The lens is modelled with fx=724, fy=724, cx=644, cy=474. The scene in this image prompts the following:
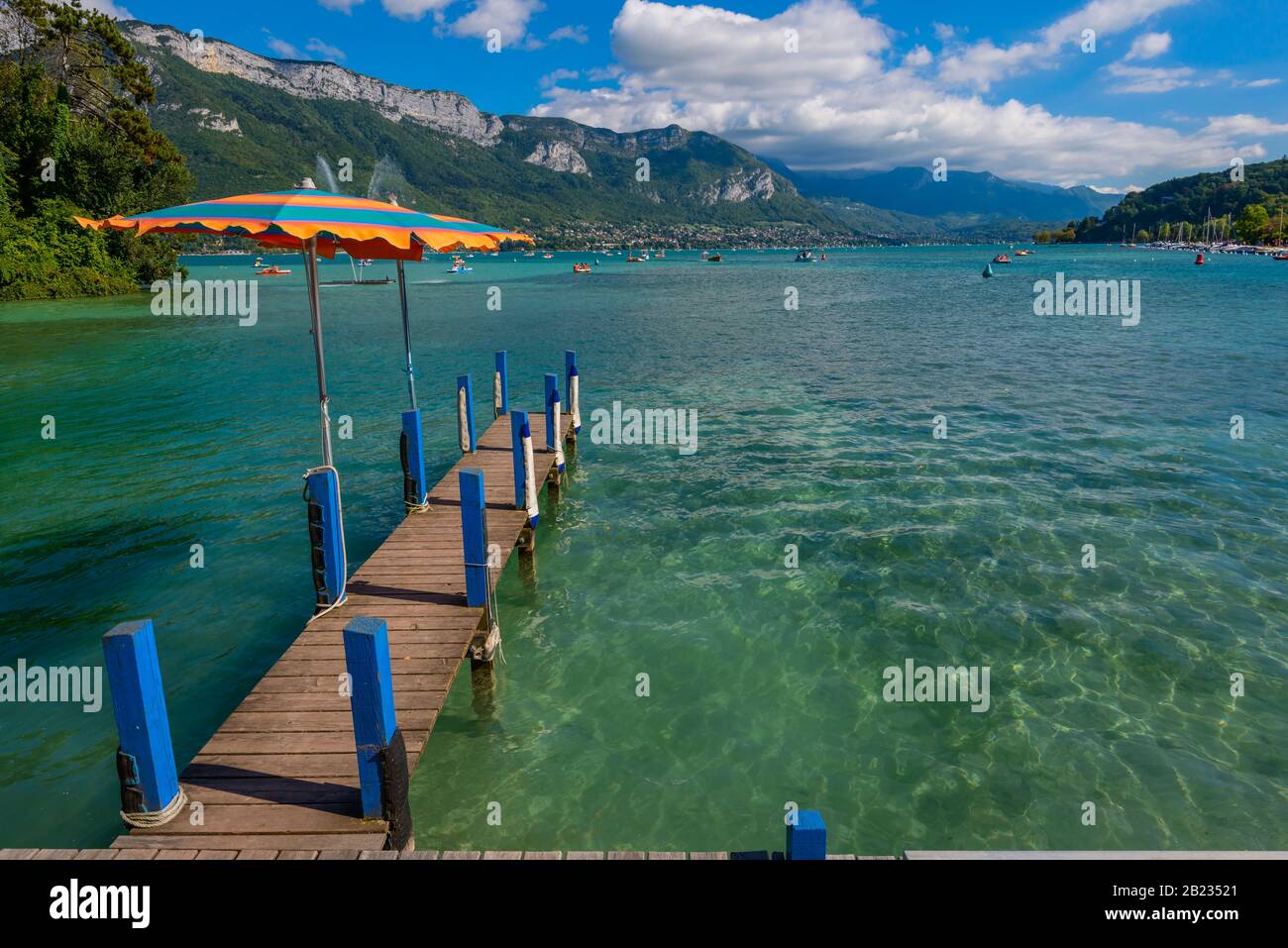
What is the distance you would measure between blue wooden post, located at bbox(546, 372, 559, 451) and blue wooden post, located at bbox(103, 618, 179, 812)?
1186 cm

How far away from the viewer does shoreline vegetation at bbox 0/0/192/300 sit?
61.5 m

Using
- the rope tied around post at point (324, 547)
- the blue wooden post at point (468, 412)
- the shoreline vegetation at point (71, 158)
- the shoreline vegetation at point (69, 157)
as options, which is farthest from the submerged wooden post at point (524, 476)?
the shoreline vegetation at point (69, 157)

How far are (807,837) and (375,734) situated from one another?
3559 millimetres

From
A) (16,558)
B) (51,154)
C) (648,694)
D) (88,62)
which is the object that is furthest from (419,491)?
(88,62)

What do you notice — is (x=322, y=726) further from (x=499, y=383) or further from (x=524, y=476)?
(x=499, y=383)

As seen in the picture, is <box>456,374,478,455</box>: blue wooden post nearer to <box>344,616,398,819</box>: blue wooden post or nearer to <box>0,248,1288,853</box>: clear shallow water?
<box>0,248,1288,853</box>: clear shallow water

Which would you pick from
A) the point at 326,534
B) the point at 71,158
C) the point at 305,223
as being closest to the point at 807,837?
the point at 326,534

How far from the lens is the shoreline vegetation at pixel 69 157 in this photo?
202 ft

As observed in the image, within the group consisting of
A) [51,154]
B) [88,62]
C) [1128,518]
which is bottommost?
[1128,518]

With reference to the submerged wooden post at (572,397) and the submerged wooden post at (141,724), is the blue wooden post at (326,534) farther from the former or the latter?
the submerged wooden post at (572,397)

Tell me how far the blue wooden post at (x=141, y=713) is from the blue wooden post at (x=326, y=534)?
364 centimetres
